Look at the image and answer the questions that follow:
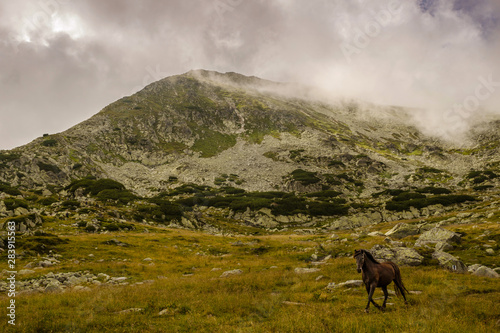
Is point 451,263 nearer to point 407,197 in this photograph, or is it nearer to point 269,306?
point 269,306

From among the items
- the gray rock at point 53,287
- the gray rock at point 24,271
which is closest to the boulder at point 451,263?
the gray rock at point 53,287

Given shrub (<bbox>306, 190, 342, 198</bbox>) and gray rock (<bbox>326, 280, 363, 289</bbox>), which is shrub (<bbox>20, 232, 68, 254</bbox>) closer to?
gray rock (<bbox>326, 280, 363, 289</bbox>)

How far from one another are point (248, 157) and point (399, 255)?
12063 centimetres

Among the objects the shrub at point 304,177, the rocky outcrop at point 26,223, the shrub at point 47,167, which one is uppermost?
the shrub at point 47,167

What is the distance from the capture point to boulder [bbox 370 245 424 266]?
58.9ft

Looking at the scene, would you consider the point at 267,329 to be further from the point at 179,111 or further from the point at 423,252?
the point at 179,111

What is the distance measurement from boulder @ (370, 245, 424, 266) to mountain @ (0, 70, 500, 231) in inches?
2241

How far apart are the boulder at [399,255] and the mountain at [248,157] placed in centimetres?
5693

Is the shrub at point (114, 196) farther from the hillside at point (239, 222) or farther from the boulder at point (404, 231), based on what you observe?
the boulder at point (404, 231)

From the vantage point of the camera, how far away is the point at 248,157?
454 feet

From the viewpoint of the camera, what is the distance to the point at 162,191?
Result: 320 ft

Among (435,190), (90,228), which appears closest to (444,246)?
(90,228)

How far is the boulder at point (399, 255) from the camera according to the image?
18.0 meters

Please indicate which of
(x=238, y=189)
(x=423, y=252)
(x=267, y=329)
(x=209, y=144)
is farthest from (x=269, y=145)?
(x=267, y=329)
